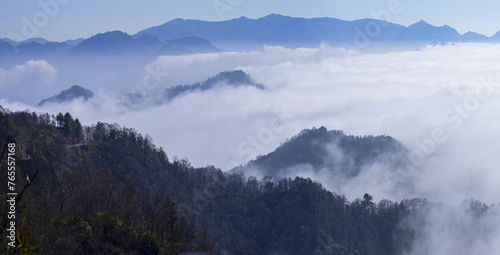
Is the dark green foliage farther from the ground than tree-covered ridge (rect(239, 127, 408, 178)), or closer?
closer

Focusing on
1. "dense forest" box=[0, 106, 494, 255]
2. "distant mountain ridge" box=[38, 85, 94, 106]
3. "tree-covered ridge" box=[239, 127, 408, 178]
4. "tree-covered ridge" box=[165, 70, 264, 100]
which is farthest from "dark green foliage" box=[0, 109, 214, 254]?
"tree-covered ridge" box=[165, 70, 264, 100]

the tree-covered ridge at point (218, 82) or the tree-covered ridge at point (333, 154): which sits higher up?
the tree-covered ridge at point (218, 82)

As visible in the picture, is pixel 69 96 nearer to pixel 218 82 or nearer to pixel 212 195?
pixel 218 82

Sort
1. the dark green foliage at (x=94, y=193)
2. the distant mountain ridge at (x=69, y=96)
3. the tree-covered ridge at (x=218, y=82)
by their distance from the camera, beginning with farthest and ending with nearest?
the tree-covered ridge at (x=218, y=82)
the distant mountain ridge at (x=69, y=96)
the dark green foliage at (x=94, y=193)

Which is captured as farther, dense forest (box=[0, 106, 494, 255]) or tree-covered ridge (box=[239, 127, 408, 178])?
tree-covered ridge (box=[239, 127, 408, 178])

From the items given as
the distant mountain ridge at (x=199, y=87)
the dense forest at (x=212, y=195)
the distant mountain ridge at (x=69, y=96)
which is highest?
the distant mountain ridge at (x=199, y=87)

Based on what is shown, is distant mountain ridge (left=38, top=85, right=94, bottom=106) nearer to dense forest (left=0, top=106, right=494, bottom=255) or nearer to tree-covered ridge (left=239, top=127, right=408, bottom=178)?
tree-covered ridge (left=239, top=127, right=408, bottom=178)

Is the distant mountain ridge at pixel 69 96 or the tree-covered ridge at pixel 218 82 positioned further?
the tree-covered ridge at pixel 218 82

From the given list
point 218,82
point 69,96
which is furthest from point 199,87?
point 69,96

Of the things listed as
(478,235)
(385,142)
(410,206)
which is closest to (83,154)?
(410,206)

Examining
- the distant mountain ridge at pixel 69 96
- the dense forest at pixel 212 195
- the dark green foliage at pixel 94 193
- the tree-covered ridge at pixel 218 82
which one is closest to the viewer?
the dark green foliage at pixel 94 193

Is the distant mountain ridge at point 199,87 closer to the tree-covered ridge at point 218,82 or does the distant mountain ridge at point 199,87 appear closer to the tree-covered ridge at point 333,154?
the tree-covered ridge at point 218,82

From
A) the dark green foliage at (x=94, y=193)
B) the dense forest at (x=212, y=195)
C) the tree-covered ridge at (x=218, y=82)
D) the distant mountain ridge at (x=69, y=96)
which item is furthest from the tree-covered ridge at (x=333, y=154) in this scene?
the distant mountain ridge at (x=69, y=96)

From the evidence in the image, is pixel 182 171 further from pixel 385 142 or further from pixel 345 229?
pixel 385 142
